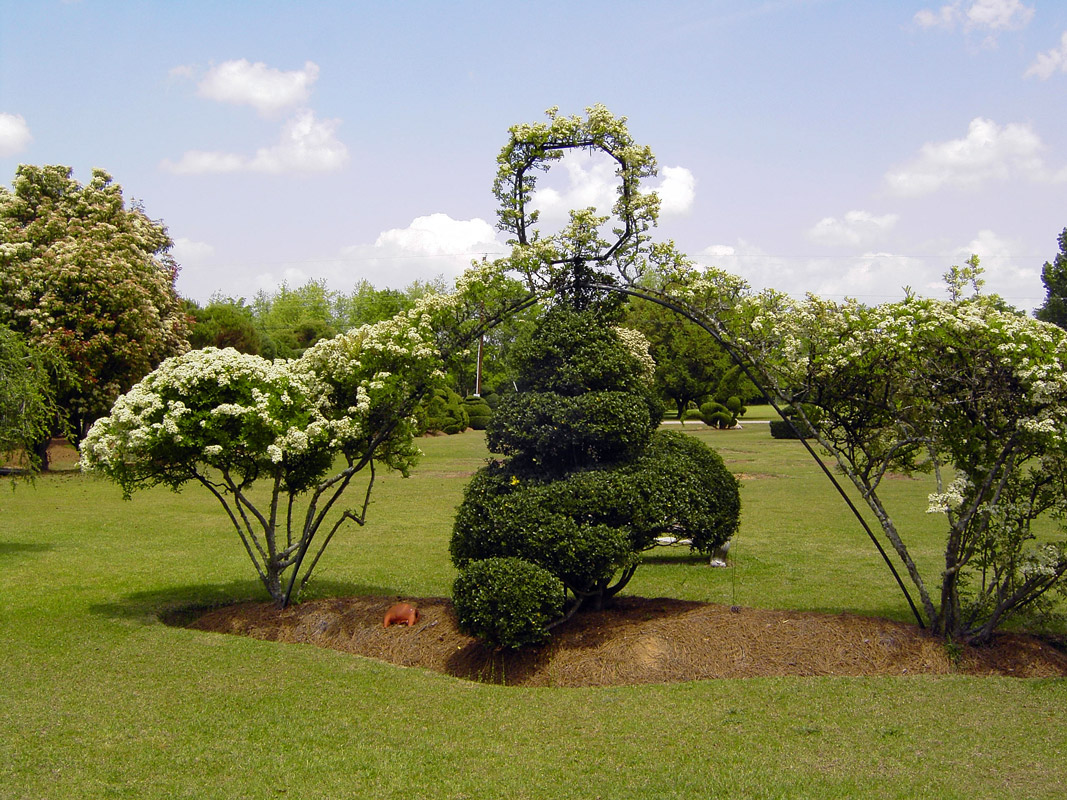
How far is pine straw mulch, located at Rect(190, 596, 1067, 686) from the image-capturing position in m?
8.20

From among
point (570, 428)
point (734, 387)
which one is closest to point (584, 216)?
point (570, 428)

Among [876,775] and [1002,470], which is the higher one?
[1002,470]

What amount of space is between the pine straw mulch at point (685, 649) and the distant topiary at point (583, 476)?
66 centimetres

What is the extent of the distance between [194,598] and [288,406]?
12.1 feet

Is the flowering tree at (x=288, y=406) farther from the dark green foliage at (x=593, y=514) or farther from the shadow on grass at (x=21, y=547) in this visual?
the shadow on grass at (x=21, y=547)

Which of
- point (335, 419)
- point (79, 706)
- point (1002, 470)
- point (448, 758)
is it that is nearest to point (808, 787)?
point (448, 758)

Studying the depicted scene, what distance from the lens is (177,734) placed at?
6.75 m

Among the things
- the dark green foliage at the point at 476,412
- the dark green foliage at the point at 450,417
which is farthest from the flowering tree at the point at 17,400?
the dark green foliage at the point at 476,412

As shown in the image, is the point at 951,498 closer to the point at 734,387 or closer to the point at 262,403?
the point at 262,403

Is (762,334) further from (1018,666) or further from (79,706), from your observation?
(79,706)

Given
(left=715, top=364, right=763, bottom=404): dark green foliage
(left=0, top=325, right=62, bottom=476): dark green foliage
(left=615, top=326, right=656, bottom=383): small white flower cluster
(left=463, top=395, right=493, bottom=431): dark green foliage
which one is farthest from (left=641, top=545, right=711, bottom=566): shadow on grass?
(left=715, top=364, right=763, bottom=404): dark green foliage

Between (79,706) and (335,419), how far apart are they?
410cm

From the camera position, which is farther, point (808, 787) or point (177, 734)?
point (177, 734)

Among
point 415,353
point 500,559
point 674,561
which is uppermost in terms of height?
point 415,353
